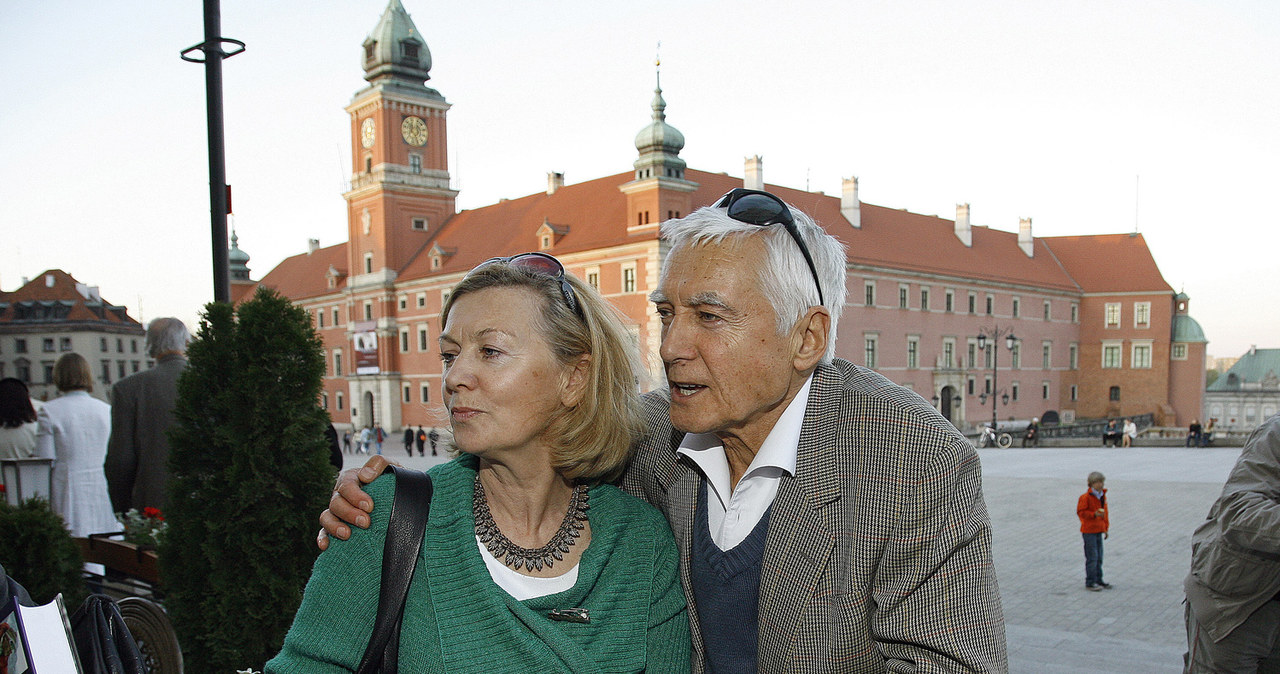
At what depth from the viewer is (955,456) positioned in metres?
1.65

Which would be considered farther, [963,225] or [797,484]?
[963,225]

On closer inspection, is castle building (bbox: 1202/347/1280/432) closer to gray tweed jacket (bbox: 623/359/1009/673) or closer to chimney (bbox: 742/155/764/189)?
chimney (bbox: 742/155/764/189)

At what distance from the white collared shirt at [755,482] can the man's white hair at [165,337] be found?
405 cm

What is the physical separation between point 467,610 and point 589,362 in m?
0.67

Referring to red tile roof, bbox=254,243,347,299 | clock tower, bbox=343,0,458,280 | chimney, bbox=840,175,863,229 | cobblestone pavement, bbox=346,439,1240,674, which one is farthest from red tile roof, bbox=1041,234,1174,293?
red tile roof, bbox=254,243,347,299

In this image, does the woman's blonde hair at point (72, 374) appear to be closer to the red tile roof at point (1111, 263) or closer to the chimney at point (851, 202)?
the chimney at point (851, 202)

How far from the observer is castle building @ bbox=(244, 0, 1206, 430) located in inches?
1677

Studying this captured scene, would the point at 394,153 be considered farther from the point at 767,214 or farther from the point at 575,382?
the point at 767,214

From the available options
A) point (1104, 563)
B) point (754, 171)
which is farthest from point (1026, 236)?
point (1104, 563)

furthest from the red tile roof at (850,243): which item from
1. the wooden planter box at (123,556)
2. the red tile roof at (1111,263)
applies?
the wooden planter box at (123,556)

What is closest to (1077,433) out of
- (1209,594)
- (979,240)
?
(979,240)

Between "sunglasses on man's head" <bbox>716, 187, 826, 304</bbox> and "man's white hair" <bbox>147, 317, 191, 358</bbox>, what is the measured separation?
4188 mm

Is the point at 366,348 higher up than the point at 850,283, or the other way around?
the point at 850,283

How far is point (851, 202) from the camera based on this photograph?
47000 millimetres
